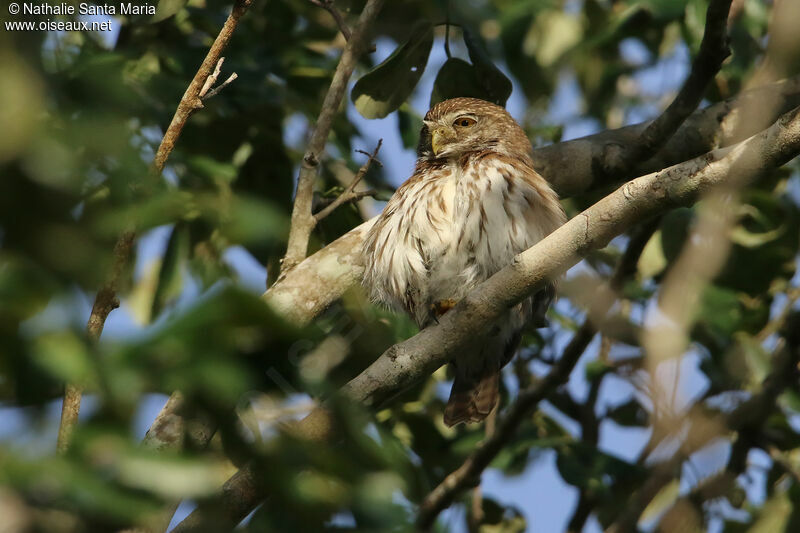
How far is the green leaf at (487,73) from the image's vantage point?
521 centimetres

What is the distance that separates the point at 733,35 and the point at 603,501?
285cm

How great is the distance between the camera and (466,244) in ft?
17.1

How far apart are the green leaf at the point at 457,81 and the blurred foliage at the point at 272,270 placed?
0.5 inches

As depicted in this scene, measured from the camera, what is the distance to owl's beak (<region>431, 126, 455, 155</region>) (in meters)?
5.98

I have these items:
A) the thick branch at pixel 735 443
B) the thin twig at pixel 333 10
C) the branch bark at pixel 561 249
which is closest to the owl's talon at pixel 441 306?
the branch bark at pixel 561 249

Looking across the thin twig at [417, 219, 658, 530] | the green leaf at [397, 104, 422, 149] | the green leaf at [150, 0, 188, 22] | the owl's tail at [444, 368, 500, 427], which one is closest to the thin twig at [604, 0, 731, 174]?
the thin twig at [417, 219, 658, 530]

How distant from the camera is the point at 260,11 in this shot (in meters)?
5.98

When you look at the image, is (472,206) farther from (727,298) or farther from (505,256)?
(727,298)

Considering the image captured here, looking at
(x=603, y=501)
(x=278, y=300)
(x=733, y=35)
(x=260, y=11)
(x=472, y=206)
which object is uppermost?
(x=260, y=11)

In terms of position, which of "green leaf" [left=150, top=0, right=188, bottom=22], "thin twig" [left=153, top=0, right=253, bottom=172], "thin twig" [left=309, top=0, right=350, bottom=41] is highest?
"green leaf" [left=150, top=0, right=188, bottom=22]

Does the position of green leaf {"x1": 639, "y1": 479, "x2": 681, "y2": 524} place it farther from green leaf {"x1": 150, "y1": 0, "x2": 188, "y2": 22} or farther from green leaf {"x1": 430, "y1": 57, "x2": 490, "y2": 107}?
green leaf {"x1": 150, "y1": 0, "x2": 188, "y2": 22}

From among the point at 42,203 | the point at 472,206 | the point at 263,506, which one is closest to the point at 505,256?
the point at 472,206

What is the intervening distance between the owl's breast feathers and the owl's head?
42 centimetres

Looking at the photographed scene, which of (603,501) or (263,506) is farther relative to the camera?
(603,501)
